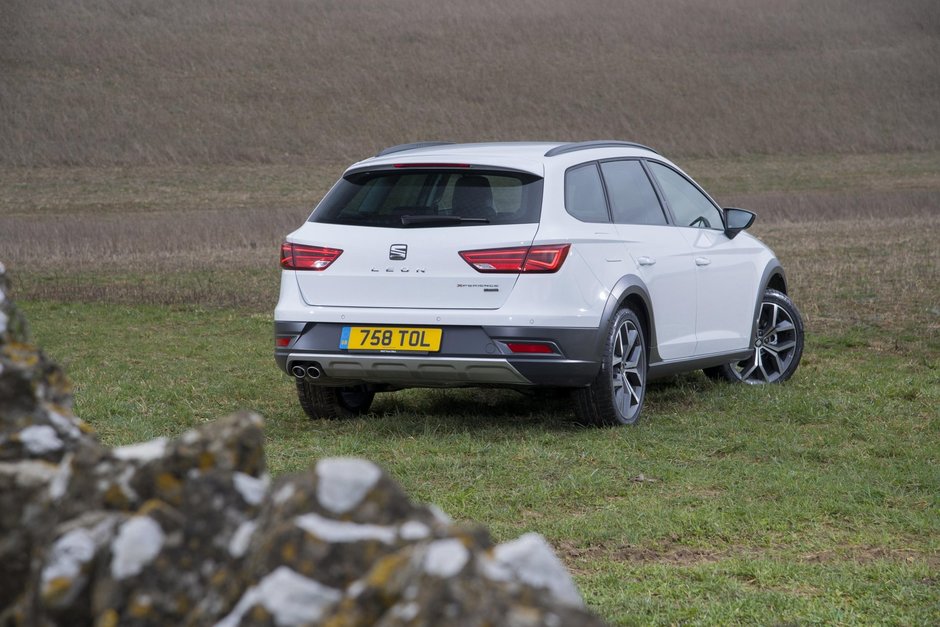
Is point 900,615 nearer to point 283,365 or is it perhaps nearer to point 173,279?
point 283,365

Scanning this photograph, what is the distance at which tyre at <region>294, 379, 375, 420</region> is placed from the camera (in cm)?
848

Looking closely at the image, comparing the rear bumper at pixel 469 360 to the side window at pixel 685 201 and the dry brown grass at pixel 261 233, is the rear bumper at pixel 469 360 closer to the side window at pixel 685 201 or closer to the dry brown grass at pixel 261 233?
the side window at pixel 685 201

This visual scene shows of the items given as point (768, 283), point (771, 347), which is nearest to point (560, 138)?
point (768, 283)

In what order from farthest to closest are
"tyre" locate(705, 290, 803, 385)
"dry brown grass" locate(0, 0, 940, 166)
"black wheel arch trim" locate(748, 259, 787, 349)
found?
"dry brown grass" locate(0, 0, 940, 166), "tyre" locate(705, 290, 803, 385), "black wheel arch trim" locate(748, 259, 787, 349)

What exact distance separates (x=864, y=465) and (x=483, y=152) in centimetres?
292

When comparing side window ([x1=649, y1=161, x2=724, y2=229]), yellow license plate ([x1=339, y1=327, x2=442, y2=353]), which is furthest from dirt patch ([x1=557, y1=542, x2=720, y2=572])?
side window ([x1=649, y1=161, x2=724, y2=229])

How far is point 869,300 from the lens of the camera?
46.3ft

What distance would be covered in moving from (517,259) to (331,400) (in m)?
1.88

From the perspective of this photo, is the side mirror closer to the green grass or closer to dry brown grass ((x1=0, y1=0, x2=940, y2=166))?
the green grass

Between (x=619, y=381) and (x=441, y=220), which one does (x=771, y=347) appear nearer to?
(x=619, y=381)

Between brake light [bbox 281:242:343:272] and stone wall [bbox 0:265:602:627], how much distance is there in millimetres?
5428

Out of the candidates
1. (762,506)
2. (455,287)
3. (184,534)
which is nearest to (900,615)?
(762,506)

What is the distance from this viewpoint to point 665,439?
773 cm

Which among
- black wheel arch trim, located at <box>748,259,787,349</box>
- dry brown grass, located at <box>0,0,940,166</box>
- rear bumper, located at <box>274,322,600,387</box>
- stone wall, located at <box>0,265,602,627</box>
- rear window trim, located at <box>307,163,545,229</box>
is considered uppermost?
stone wall, located at <box>0,265,602,627</box>
